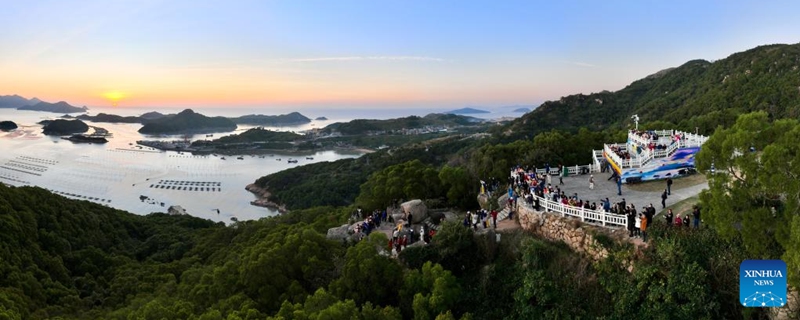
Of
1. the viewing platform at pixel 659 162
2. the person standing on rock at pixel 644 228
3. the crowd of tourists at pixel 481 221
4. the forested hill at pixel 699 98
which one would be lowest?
the crowd of tourists at pixel 481 221

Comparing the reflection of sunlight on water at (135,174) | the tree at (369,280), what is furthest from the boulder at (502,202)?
the reflection of sunlight on water at (135,174)

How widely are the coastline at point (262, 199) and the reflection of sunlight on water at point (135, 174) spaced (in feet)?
4.74

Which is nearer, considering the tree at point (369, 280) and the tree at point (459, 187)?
the tree at point (369, 280)

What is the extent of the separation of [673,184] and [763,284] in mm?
13553

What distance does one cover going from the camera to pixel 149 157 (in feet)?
475

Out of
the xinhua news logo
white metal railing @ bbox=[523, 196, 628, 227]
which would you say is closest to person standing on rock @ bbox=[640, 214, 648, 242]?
white metal railing @ bbox=[523, 196, 628, 227]

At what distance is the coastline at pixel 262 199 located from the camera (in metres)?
81.2

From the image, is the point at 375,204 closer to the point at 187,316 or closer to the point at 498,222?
the point at 498,222

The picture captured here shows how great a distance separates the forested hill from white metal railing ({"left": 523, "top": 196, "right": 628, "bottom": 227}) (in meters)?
26.7

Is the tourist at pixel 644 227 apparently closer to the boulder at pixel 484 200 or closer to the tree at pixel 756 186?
the tree at pixel 756 186

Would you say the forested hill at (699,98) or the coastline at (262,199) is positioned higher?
the forested hill at (699,98)

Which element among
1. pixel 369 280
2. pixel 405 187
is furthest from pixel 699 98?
pixel 369 280

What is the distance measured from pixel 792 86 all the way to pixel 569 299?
64079mm

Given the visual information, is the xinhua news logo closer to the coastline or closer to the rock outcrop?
the rock outcrop
